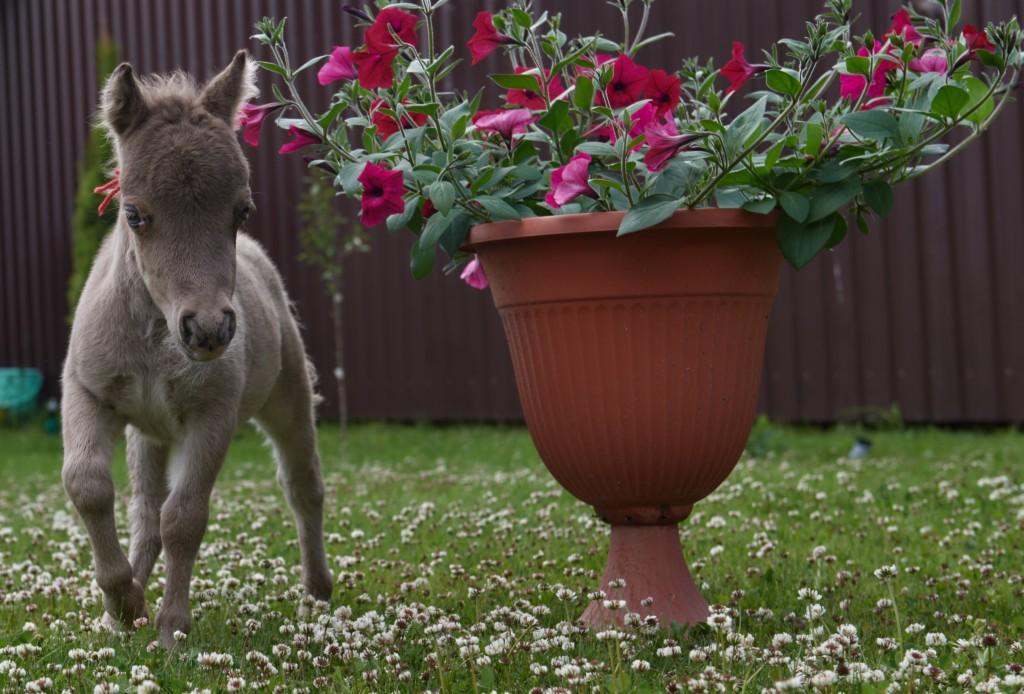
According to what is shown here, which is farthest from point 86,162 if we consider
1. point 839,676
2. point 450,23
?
point 839,676

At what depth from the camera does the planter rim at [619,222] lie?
11.2ft

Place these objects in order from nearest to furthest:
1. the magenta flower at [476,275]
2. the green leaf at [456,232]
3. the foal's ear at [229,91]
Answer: the green leaf at [456,232], the foal's ear at [229,91], the magenta flower at [476,275]

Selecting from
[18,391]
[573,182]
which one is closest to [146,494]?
[573,182]

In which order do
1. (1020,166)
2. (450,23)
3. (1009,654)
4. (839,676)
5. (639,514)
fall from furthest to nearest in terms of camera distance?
(450,23) < (1020,166) < (639,514) < (1009,654) < (839,676)

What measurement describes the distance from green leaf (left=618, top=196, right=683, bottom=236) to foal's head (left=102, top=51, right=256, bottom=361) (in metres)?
1.19

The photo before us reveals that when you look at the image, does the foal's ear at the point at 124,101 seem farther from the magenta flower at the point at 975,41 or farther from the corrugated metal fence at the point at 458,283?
the corrugated metal fence at the point at 458,283

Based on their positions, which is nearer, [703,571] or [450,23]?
[703,571]

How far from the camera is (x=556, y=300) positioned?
364 cm

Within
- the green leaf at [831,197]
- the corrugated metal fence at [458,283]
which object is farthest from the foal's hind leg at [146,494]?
the corrugated metal fence at [458,283]

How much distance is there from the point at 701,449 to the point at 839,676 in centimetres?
98

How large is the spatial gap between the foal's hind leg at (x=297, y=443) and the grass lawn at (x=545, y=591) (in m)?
0.33

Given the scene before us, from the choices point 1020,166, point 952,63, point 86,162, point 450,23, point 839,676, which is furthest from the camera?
point 86,162

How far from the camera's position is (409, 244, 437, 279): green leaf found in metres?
3.75

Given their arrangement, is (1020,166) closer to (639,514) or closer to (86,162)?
(639,514)
